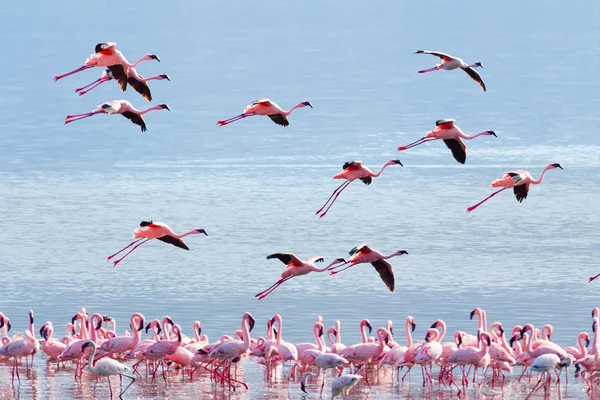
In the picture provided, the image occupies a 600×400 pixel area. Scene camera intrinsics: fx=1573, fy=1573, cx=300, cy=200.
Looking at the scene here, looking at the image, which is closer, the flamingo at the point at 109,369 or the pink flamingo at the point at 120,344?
the flamingo at the point at 109,369

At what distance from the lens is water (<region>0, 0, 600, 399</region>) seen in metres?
22.0

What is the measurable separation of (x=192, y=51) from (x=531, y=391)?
5225 cm

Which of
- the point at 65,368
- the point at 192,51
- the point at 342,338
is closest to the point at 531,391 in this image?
the point at 342,338

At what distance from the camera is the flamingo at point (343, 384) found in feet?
51.2

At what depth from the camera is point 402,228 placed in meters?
28.1

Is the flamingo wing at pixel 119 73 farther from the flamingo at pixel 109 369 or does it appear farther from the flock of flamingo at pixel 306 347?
the flamingo at pixel 109 369

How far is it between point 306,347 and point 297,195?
13198 millimetres

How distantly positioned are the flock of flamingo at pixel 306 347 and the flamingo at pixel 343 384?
0.79 metres

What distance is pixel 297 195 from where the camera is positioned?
102ft

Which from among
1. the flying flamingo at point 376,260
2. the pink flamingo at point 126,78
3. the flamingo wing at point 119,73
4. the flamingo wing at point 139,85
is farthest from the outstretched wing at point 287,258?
the flamingo wing at point 119,73

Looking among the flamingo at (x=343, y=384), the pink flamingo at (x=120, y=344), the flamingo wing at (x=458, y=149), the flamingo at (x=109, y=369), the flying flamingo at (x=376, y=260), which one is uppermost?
the flamingo wing at (x=458, y=149)

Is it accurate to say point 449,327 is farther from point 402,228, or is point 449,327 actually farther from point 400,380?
point 402,228

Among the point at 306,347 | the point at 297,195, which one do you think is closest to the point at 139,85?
the point at 306,347

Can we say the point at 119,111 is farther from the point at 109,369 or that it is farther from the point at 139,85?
the point at 109,369
